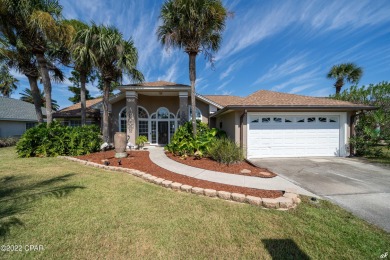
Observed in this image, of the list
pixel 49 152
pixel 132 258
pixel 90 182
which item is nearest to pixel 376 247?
pixel 132 258

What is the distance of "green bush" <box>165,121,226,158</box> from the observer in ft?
28.6

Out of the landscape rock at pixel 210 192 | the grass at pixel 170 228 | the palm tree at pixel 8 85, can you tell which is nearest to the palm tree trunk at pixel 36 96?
the grass at pixel 170 228

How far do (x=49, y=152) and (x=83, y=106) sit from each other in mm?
4560

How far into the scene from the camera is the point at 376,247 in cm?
247

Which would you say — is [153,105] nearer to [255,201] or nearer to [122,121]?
[122,121]

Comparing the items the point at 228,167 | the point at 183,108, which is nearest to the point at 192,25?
the point at 183,108

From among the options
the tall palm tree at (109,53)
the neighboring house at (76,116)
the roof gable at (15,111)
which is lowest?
the neighboring house at (76,116)

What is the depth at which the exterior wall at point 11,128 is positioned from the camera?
58.9 ft

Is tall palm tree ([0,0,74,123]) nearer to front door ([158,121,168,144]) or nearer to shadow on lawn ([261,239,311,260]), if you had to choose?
front door ([158,121,168,144])

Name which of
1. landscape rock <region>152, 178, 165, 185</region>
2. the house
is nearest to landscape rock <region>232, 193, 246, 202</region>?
landscape rock <region>152, 178, 165, 185</region>

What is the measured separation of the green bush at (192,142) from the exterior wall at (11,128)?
68.5ft

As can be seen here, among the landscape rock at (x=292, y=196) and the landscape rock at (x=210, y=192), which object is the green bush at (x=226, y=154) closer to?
the landscape rock at (x=210, y=192)

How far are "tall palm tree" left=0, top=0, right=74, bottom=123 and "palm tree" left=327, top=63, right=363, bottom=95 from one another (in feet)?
87.0

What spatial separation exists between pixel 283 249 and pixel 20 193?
244 inches
